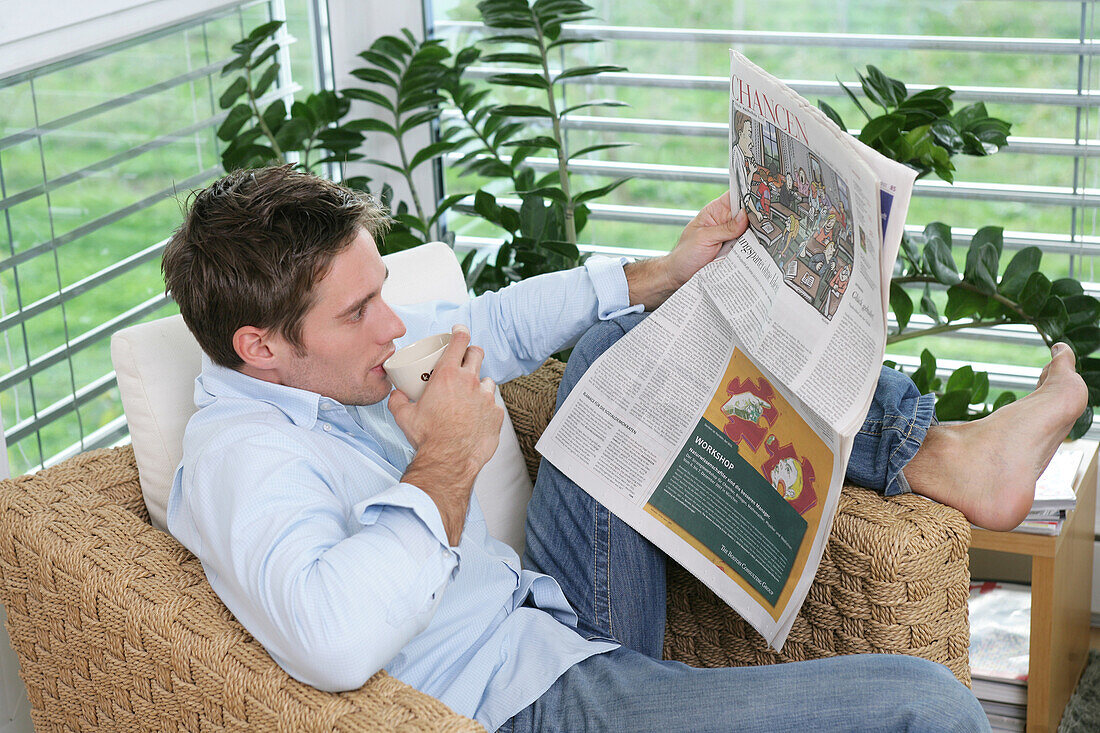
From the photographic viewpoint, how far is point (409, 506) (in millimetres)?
1001

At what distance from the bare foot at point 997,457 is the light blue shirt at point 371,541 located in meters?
0.44

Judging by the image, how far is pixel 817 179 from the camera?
1112 mm

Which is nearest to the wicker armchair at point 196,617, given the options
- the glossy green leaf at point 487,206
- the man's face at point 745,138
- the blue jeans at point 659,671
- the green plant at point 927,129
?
the blue jeans at point 659,671

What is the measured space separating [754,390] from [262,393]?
575 millimetres

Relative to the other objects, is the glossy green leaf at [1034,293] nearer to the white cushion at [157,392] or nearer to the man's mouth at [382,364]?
the man's mouth at [382,364]

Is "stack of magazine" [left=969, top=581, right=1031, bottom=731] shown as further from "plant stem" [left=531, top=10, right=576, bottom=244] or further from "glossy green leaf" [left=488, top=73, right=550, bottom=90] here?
"glossy green leaf" [left=488, top=73, right=550, bottom=90]

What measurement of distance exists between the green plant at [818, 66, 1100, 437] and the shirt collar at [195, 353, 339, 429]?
3.20ft

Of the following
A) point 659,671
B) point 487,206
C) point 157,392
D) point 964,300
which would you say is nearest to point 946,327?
point 964,300

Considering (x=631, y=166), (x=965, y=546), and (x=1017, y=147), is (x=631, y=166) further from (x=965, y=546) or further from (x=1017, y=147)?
(x=965, y=546)

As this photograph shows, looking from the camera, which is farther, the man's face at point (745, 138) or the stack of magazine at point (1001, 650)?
the stack of magazine at point (1001, 650)

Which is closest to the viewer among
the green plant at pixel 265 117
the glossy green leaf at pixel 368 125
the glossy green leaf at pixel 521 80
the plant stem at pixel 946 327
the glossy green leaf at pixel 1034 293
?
the glossy green leaf at pixel 1034 293

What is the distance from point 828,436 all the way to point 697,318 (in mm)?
242

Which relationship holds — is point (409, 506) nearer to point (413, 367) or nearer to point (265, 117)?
point (413, 367)

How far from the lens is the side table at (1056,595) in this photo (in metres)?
1.54
